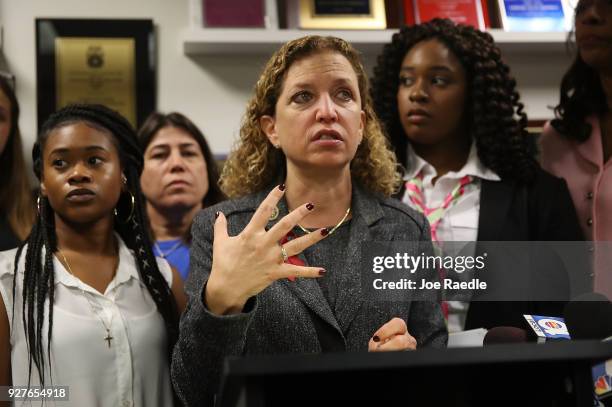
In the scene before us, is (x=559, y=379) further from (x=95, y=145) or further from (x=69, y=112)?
(x=69, y=112)

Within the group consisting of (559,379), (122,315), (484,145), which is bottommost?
(559,379)

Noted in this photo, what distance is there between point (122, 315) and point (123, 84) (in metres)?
1.60

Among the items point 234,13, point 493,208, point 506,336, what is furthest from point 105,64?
point 506,336

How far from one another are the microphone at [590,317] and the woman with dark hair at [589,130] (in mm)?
779

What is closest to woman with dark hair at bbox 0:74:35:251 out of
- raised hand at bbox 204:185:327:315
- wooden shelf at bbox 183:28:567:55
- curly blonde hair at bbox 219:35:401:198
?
wooden shelf at bbox 183:28:567:55

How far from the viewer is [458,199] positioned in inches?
85.0

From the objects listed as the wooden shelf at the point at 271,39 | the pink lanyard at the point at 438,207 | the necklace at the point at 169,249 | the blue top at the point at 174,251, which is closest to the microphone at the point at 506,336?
the pink lanyard at the point at 438,207

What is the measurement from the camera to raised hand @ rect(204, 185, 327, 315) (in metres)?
1.29

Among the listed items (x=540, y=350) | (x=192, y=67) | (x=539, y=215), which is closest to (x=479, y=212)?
(x=539, y=215)

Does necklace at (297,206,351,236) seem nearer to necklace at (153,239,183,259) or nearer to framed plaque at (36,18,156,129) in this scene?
necklace at (153,239,183,259)

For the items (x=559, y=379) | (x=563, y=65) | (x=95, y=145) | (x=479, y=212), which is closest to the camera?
(x=559, y=379)

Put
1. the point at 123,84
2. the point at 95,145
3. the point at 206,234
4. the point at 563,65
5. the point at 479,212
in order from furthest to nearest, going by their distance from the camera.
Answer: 1. the point at 563,65
2. the point at 123,84
3. the point at 479,212
4. the point at 95,145
5. the point at 206,234

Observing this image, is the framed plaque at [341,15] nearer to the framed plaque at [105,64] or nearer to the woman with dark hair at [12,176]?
the framed plaque at [105,64]

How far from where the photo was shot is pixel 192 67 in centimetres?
315
